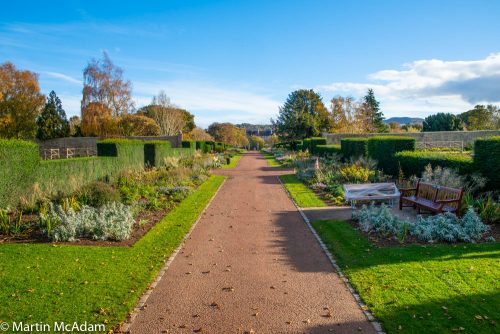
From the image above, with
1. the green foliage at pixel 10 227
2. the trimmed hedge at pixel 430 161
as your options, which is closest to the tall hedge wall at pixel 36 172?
the green foliage at pixel 10 227

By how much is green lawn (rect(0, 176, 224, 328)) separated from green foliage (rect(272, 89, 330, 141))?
44.3 m

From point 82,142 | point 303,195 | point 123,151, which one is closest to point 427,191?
point 303,195

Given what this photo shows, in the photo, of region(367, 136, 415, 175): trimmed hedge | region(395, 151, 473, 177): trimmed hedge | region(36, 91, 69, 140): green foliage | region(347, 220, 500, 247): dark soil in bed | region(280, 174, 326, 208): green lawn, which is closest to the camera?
region(347, 220, 500, 247): dark soil in bed

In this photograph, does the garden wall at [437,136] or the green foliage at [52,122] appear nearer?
the garden wall at [437,136]

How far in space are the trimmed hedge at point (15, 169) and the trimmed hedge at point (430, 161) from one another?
13316mm

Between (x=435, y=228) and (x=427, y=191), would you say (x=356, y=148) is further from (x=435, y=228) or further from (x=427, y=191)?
(x=435, y=228)

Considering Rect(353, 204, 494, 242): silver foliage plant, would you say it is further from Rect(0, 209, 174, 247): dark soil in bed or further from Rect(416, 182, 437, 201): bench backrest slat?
Rect(0, 209, 174, 247): dark soil in bed

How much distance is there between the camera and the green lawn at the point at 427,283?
14.3 feet

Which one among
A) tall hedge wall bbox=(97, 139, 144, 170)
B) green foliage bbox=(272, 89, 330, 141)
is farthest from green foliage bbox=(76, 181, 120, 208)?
green foliage bbox=(272, 89, 330, 141)

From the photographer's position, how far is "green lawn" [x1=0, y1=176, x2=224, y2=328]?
4.66 meters

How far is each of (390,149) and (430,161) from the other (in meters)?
4.29

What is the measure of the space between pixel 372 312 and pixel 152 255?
4.12 m

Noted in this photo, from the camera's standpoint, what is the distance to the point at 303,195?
1434 centimetres

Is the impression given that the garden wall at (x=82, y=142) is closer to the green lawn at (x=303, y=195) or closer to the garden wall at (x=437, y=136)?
the garden wall at (x=437, y=136)
